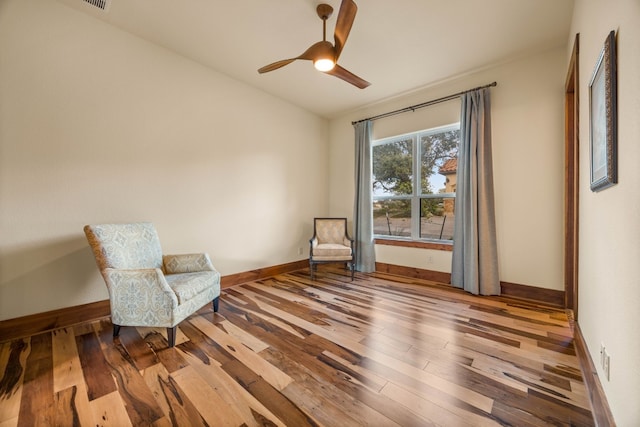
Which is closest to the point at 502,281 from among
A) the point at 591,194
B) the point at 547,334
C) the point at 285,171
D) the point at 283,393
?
the point at 547,334

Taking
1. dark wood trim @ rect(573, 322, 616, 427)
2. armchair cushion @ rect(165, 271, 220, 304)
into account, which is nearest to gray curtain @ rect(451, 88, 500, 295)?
dark wood trim @ rect(573, 322, 616, 427)

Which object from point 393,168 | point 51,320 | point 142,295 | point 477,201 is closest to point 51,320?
Answer: point 51,320

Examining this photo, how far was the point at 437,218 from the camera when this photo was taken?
3750 millimetres

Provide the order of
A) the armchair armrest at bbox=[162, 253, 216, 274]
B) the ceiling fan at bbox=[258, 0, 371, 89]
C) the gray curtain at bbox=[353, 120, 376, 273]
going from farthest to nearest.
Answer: the gray curtain at bbox=[353, 120, 376, 273] → the armchair armrest at bbox=[162, 253, 216, 274] → the ceiling fan at bbox=[258, 0, 371, 89]

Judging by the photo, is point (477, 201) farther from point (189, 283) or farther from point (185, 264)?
point (185, 264)

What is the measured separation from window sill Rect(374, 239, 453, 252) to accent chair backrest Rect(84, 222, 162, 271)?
318 cm

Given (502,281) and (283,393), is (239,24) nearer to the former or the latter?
(283,393)

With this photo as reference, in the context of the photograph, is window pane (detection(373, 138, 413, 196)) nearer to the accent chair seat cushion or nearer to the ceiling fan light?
the accent chair seat cushion

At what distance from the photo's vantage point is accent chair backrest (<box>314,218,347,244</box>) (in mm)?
4379

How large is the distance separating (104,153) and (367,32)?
9.48 ft

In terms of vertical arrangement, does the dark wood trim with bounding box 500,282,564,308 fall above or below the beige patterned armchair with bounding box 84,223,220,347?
below

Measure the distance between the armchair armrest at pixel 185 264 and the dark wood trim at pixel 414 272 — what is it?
273cm

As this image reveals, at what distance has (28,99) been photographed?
2.11m

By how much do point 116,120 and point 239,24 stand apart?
1565 mm
